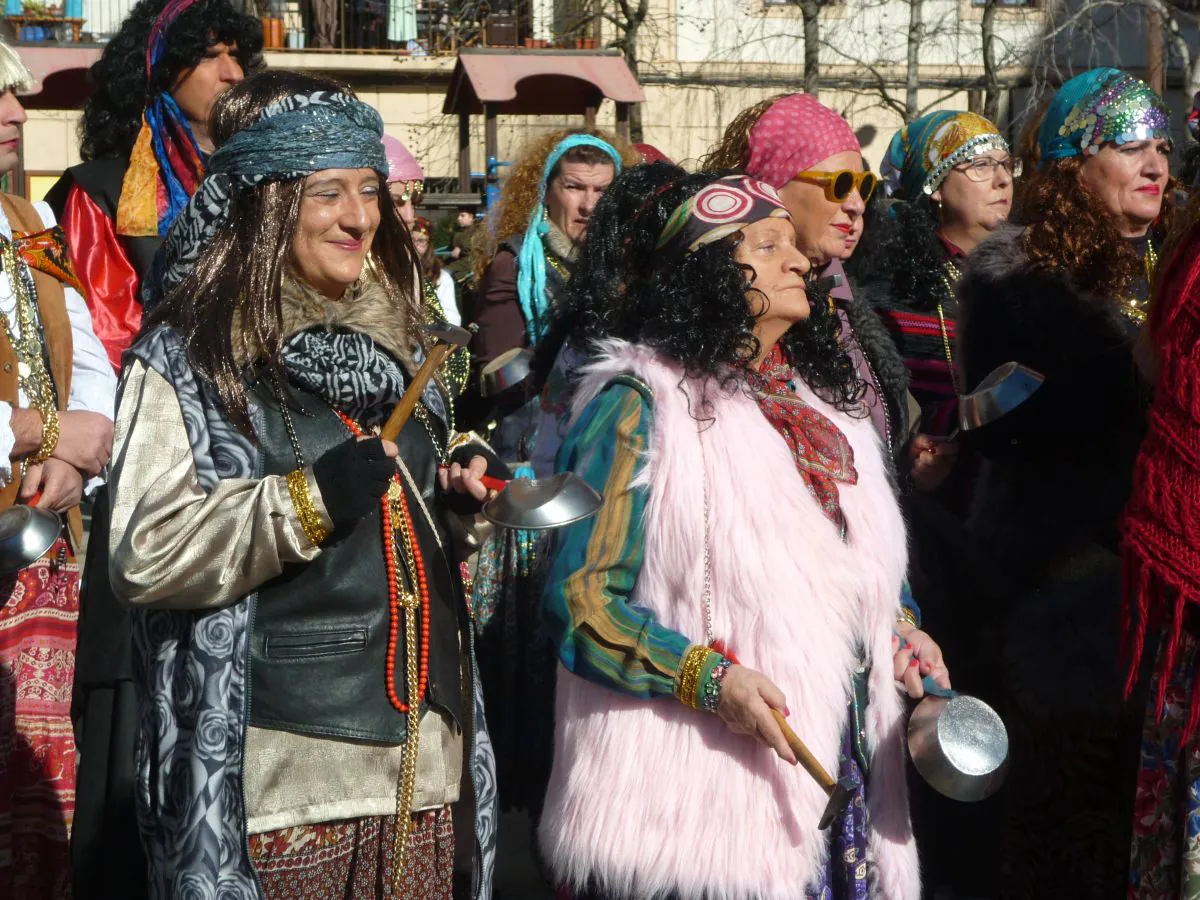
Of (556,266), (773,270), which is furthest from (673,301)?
(556,266)

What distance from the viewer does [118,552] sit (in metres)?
2.45

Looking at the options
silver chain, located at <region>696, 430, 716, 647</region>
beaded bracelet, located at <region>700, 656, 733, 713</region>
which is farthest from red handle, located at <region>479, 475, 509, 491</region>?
beaded bracelet, located at <region>700, 656, 733, 713</region>

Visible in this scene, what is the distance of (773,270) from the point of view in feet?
9.53

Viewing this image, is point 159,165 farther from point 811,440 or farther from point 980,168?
point 980,168

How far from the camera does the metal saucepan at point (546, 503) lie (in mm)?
2541

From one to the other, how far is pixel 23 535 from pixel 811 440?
152cm

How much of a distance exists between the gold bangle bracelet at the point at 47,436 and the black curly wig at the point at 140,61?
3.71ft

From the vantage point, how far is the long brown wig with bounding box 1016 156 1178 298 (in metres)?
3.66

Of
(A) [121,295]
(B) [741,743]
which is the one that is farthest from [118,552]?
(A) [121,295]

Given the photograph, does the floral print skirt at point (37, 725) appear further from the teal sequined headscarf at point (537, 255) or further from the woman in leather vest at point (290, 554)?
the teal sequined headscarf at point (537, 255)

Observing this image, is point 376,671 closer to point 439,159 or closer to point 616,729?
point 616,729

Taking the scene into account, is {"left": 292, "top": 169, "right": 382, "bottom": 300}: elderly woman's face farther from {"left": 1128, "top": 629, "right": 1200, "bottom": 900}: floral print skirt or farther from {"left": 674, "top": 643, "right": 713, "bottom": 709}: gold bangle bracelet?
{"left": 1128, "top": 629, "right": 1200, "bottom": 900}: floral print skirt

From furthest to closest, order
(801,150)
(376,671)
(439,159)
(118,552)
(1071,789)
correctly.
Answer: (439,159), (801,150), (1071,789), (376,671), (118,552)

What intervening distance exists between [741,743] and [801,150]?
1728mm
